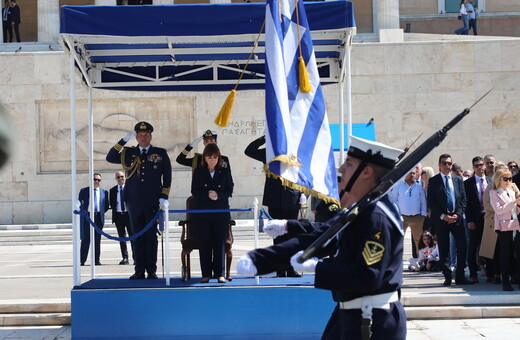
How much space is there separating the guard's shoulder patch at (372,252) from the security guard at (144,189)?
17.4ft

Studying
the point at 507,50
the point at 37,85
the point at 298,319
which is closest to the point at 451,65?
the point at 507,50

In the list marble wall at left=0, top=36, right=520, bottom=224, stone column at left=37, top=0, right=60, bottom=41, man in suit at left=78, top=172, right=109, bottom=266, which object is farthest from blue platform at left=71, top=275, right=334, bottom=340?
stone column at left=37, top=0, right=60, bottom=41

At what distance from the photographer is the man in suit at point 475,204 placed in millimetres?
11499

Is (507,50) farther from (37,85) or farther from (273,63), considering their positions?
(273,63)

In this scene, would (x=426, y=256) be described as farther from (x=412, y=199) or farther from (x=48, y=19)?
(x=48, y=19)

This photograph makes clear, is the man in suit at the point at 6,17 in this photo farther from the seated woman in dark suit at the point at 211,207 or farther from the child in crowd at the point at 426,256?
the seated woman in dark suit at the point at 211,207

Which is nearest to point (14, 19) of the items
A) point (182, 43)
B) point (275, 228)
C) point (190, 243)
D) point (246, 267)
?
point (182, 43)

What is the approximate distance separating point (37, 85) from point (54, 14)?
606 cm

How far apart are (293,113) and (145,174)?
2.34 m

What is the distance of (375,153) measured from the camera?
413 cm

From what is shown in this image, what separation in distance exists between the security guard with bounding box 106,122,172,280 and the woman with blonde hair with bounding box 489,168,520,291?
14.1 ft

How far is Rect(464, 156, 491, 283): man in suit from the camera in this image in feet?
37.7

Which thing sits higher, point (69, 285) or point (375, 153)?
point (375, 153)

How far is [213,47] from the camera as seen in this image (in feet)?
31.4
